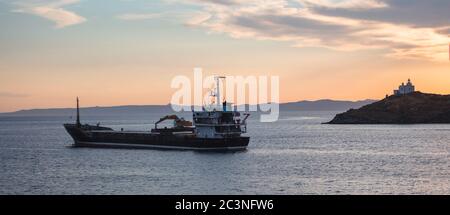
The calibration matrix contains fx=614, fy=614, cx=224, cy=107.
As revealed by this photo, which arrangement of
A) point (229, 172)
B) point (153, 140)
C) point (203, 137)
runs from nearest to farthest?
1. point (229, 172)
2. point (203, 137)
3. point (153, 140)

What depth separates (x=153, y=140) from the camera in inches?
3826

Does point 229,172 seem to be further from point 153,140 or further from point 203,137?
point 153,140

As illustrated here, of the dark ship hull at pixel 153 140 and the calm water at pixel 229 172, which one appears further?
the dark ship hull at pixel 153 140

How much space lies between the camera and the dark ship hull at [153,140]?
8819 cm

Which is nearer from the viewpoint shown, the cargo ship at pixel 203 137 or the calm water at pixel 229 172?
the calm water at pixel 229 172

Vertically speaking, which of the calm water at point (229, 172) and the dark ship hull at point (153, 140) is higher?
the dark ship hull at point (153, 140)

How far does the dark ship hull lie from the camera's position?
88.2m

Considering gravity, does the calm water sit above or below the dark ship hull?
below

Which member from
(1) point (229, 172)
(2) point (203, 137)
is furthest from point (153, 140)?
(1) point (229, 172)

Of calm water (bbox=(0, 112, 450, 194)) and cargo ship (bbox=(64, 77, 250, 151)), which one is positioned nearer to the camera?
calm water (bbox=(0, 112, 450, 194))
